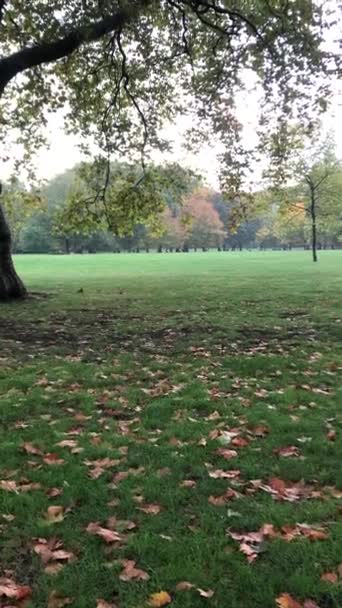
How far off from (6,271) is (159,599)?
17133 millimetres

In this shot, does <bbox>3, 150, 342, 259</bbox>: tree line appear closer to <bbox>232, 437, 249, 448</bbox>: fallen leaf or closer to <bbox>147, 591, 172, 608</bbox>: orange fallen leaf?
<bbox>232, 437, 249, 448</bbox>: fallen leaf

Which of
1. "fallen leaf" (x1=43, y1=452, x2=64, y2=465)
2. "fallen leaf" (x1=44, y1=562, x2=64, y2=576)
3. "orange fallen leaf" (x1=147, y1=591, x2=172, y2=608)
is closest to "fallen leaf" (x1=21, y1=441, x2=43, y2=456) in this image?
"fallen leaf" (x1=43, y1=452, x2=64, y2=465)

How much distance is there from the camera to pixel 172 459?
5.82 m

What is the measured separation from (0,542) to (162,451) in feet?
7.06

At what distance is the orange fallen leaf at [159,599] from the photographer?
139 inches

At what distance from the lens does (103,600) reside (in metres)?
3.61

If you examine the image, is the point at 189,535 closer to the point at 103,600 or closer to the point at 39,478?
the point at 103,600

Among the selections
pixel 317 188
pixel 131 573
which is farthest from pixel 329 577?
pixel 317 188

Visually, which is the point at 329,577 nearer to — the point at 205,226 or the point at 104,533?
the point at 104,533

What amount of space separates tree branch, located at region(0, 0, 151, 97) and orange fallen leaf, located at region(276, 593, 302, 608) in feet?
46.3

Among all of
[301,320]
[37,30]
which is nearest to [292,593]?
[301,320]

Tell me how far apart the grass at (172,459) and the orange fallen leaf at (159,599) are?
1.5 inches

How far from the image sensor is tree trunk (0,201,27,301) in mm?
18781

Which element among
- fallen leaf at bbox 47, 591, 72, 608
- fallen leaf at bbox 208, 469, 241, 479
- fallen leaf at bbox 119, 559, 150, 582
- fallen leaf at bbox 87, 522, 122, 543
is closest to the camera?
fallen leaf at bbox 47, 591, 72, 608
